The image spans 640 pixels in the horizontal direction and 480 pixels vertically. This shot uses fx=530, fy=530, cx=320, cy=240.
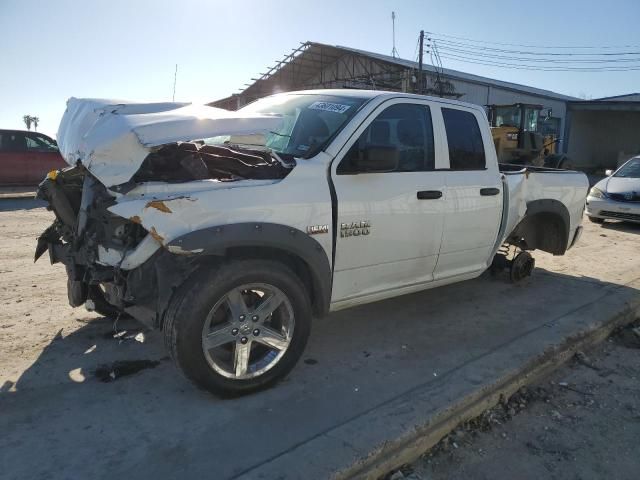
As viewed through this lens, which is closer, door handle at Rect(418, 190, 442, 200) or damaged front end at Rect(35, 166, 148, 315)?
damaged front end at Rect(35, 166, 148, 315)

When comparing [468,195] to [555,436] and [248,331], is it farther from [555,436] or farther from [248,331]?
[248,331]

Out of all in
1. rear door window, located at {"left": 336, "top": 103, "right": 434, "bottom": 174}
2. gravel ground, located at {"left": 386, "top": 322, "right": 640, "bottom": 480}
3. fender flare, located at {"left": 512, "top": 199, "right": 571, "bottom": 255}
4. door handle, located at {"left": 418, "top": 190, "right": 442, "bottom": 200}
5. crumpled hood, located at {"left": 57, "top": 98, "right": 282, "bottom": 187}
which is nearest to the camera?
gravel ground, located at {"left": 386, "top": 322, "right": 640, "bottom": 480}

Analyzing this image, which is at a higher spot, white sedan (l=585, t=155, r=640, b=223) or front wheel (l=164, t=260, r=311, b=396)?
front wheel (l=164, t=260, r=311, b=396)

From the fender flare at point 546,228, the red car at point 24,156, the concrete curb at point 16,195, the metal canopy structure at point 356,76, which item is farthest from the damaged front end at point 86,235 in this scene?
the metal canopy structure at point 356,76

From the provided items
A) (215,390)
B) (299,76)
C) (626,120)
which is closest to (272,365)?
(215,390)

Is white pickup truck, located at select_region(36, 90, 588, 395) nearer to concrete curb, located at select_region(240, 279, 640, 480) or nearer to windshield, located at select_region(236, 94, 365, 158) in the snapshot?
windshield, located at select_region(236, 94, 365, 158)

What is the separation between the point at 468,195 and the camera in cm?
455

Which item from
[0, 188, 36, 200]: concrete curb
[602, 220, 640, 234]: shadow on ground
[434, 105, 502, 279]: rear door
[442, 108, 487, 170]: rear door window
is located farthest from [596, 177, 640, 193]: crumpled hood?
[0, 188, 36, 200]: concrete curb

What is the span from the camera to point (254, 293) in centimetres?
347

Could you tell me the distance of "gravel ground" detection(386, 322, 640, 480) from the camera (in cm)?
292

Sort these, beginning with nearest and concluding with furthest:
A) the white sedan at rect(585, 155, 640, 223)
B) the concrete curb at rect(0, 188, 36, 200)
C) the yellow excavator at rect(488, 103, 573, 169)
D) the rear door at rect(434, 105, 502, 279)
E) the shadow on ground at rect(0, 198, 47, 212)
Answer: the rear door at rect(434, 105, 502, 279), the white sedan at rect(585, 155, 640, 223), the shadow on ground at rect(0, 198, 47, 212), the concrete curb at rect(0, 188, 36, 200), the yellow excavator at rect(488, 103, 573, 169)

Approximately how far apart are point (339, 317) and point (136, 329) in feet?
5.84

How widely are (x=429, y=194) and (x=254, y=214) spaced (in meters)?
1.60

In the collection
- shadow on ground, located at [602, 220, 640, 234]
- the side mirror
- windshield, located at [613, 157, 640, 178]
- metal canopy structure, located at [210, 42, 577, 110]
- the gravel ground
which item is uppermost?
metal canopy structure, located at [210, 42, 577, 110]
